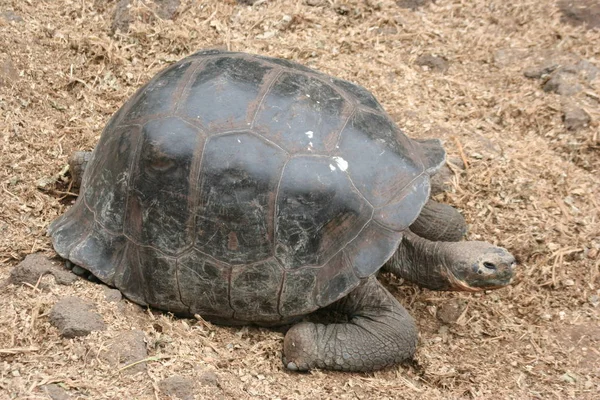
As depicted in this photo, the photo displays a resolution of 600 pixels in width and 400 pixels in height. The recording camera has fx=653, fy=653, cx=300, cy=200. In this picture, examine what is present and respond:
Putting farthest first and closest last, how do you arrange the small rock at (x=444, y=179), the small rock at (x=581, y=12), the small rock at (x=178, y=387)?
the small rock at (x=581, y=12) → the small rock at (x=444, y=179) → the small rock at (x=178, y=387)

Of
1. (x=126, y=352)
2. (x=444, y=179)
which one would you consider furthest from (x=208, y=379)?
(x=444, y=179)

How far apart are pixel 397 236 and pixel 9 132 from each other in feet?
9.86

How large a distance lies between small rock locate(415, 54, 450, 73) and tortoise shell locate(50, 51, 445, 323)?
2419 millimetres

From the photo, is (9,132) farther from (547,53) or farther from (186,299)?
(547,53)

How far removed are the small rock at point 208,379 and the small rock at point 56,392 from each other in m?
0.68

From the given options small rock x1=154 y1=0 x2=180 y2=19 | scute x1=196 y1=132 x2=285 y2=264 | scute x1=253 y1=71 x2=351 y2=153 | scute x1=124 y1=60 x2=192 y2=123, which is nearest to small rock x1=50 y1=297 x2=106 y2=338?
scute x1=196 y1=132 x2=285 y2=264

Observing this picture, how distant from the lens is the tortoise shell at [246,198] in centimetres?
378

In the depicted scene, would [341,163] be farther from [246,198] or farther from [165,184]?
[165,184]

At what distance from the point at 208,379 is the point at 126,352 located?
0.46 m

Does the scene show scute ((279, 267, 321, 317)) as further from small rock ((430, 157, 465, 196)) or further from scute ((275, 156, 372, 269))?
small rock ((430, 157, 465, 196))

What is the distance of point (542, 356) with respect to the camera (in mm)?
4148

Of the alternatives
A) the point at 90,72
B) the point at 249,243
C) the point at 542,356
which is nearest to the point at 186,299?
the point at 249,243

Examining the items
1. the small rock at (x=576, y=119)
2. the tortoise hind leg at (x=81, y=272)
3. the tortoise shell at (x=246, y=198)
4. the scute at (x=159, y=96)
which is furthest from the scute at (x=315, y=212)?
the small rock at (x=576, y=119)

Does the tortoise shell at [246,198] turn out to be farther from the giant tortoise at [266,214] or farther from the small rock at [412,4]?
the small rock at [412,4]
